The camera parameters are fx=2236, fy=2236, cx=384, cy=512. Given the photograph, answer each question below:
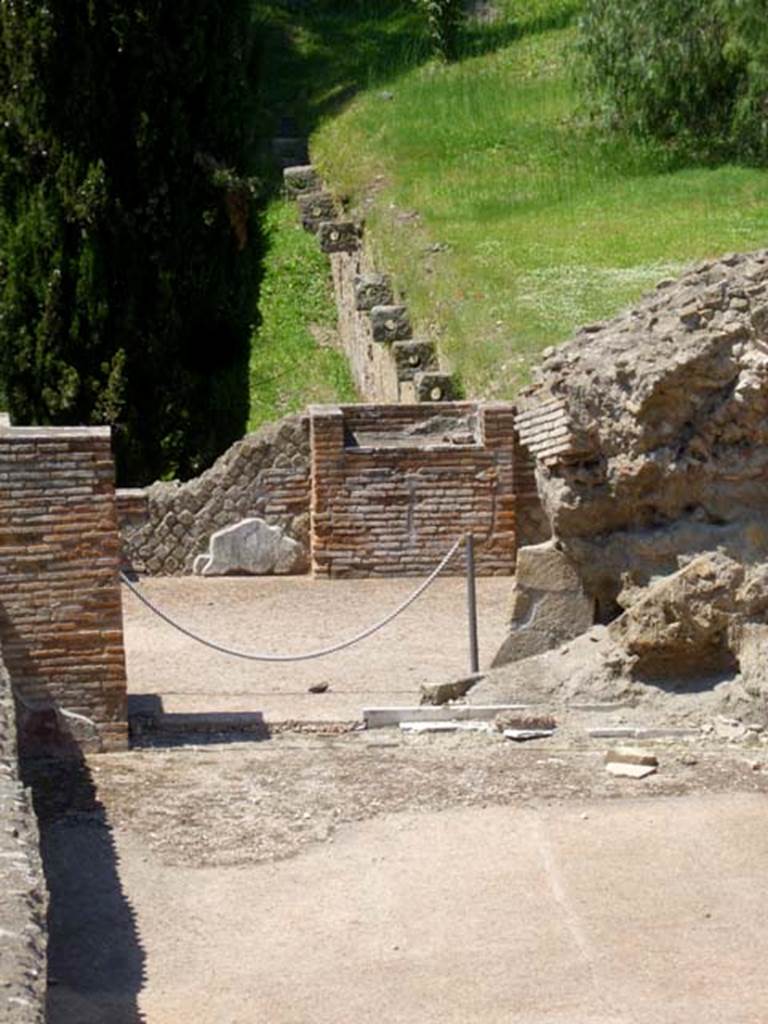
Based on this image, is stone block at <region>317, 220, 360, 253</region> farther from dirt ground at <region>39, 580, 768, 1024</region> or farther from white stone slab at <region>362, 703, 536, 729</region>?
white stone slab at <region>362, 703, 536, 729</region>

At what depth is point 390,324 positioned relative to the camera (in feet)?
76.7

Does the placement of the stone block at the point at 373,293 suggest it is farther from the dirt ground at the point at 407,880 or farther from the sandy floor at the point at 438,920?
the sandy floor at the point at 438,920

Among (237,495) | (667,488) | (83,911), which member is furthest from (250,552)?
(83,911)

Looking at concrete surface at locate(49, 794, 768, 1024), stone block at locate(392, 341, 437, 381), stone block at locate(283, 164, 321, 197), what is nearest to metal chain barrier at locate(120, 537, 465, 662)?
concrete surface at locate(49, 794, 768, 1024)

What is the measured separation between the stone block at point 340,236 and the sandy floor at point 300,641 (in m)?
11.1

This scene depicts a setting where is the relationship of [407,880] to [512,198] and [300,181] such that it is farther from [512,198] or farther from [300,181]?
[300,181]

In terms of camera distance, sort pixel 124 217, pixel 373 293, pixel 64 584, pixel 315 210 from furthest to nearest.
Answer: pixel 315 210 < pixel 373 293 < pixel 124 217 < pixel 64 584

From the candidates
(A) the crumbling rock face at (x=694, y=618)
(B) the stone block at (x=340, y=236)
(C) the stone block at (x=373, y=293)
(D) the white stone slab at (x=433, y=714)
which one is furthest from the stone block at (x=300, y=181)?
(A) the crumbling rock face at (x=694, y=618)

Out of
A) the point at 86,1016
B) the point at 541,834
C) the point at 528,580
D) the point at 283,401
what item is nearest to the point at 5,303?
the point at 283,401

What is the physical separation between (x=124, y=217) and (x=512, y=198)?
7625 millimetres

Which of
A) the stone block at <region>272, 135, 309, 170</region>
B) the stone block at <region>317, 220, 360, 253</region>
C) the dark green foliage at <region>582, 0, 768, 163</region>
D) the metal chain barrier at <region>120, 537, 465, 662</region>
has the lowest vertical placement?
the metal chain barrier at <region>120, 537, 465, 662</region>

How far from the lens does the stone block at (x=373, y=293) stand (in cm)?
2459

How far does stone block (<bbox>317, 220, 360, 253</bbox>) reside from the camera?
2798cm

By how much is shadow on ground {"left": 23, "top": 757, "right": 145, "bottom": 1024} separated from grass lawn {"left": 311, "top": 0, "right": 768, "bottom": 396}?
33.1ft
